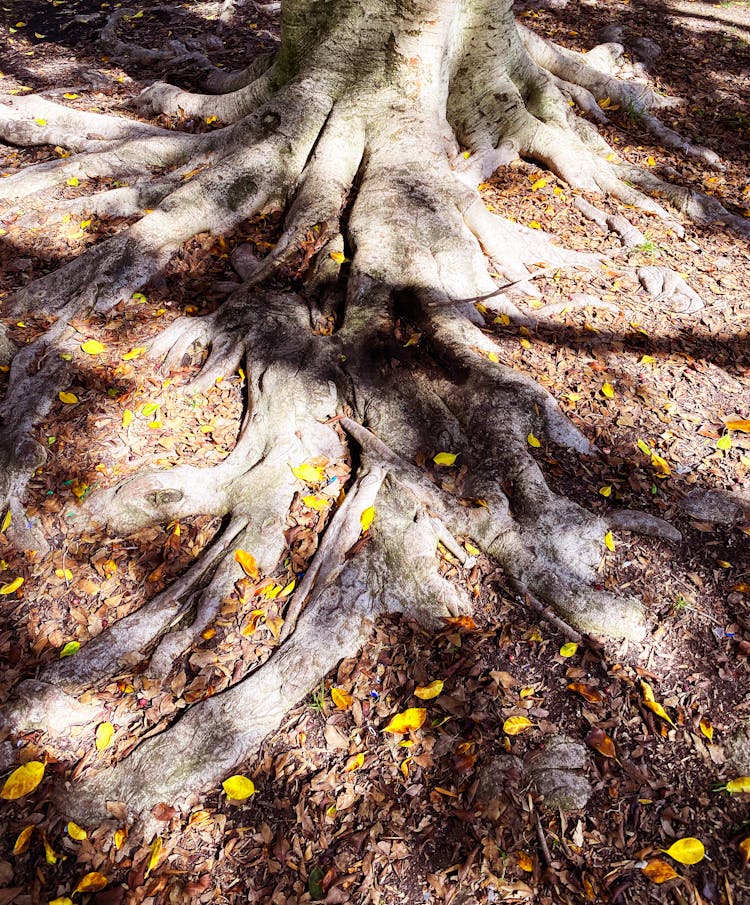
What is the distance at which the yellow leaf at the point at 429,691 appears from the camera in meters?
2.62

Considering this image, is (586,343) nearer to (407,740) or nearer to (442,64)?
(442,64)

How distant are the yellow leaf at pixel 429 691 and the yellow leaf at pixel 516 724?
0.30 metres

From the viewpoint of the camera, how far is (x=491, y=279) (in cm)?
432

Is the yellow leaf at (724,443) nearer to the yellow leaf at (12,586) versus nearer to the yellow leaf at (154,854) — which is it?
the yellow leaf at (154,854)

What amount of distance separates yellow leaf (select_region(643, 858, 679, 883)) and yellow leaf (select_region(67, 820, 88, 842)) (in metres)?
2.10

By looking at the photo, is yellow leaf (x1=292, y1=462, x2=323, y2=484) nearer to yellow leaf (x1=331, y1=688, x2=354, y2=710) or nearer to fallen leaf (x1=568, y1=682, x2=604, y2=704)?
yellow leaf (x1=331, y1=688, x2=354, y2=710)

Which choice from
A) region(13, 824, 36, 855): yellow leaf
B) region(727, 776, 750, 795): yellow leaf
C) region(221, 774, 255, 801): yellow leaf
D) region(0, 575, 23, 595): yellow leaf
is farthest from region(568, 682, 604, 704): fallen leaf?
region(0, 575, 23, 595): yellow leaf

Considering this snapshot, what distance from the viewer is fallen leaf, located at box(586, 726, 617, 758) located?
2.47 metres

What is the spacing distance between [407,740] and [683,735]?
1125 millimetres

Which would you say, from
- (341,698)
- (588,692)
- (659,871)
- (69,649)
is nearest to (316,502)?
(341,698)

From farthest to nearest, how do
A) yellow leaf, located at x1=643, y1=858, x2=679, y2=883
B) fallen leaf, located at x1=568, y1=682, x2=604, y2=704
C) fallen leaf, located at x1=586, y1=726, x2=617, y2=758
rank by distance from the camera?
fallen leaf, located at x1=568, y1=682, x2=604, y2=704 → fallen leaf, located at x1=586, y1=726, x2=617, y2=758 → yellow leaf, located at x1=643, y1=858, x2=679, y2=883

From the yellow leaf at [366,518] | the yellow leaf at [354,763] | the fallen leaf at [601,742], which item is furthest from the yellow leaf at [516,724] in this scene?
Result: the yellow leaf at [366,518]

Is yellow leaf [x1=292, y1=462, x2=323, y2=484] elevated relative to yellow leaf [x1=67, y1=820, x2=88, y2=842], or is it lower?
elevated

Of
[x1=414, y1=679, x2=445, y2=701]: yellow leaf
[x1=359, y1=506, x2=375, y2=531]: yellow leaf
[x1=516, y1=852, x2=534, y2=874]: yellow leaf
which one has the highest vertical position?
[x1=359, y1=506, x2=375, y2=531]: yellow leaf
